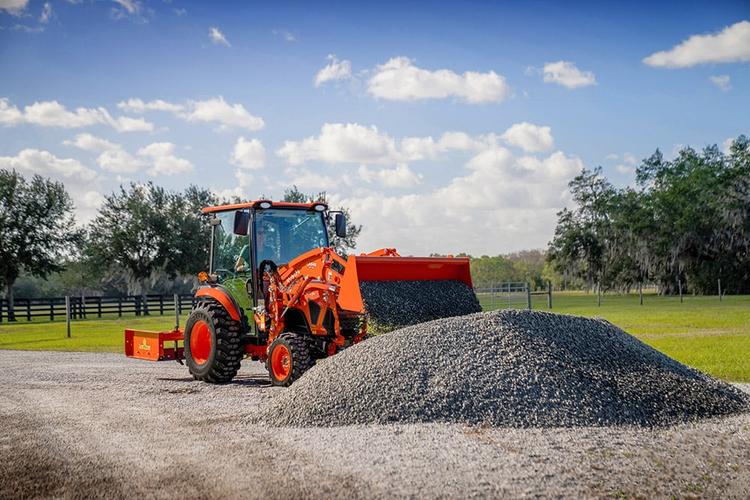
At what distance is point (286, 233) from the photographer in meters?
10.1

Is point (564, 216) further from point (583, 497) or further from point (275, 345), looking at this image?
point (583, 497)

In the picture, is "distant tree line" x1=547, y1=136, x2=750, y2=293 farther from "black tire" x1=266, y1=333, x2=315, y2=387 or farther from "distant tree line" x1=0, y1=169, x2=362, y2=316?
"black tire" x1=266, y1=333, x2=315, y2=387

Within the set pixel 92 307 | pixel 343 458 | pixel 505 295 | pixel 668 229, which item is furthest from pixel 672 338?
pixel 668 229

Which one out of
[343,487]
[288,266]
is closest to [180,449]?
[343,487]

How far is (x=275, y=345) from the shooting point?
357 inches

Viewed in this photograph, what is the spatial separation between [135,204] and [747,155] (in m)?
42.1

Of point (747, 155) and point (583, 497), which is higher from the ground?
point (747, 155)

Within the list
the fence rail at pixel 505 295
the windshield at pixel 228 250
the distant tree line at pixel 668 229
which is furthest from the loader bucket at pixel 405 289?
the distant tree line at pixel 668 229

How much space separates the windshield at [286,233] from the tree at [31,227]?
31.3 meters

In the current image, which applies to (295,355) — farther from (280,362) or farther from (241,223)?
(241,223)

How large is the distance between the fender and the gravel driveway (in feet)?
6.99

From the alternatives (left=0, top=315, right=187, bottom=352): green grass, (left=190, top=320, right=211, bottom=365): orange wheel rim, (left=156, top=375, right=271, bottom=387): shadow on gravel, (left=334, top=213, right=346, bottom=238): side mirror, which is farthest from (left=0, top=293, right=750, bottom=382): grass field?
(left=190, top=320, right=211, bottom=365): orange wheel rim

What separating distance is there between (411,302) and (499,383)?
8.53 feet

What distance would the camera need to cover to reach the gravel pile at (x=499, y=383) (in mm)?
6730
